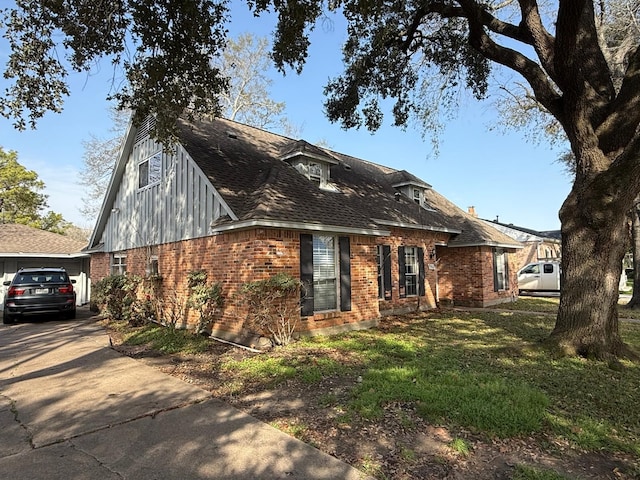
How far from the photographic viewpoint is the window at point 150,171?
12000 mm

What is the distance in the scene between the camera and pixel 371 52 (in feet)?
34.8

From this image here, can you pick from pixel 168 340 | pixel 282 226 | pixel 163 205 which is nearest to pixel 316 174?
pixel 282 226

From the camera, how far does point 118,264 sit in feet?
48.6

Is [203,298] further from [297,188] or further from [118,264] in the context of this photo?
[118,264]

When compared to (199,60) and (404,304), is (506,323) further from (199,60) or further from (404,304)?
(199,60)

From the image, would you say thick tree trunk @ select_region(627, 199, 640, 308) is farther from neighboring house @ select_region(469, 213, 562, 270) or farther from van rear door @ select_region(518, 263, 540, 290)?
neighboring house @ select_region(469, 213, 562, 270)

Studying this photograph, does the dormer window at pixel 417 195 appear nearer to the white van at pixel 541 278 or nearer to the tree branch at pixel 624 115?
the tree branch at pixel 624 115

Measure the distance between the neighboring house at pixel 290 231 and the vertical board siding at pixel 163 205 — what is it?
2.0 inches

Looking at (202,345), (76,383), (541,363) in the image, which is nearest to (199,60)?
(202,345)

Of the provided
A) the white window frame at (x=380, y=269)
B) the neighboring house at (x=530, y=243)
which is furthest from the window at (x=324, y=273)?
the neighboring house at (x=530, y=243)

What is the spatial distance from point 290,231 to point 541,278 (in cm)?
1881

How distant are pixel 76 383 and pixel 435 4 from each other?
10.5 m

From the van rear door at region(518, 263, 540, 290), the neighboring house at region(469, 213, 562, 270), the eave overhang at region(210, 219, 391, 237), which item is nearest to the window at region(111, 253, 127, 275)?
the eave overhang at region(210, 219, 391, 237)

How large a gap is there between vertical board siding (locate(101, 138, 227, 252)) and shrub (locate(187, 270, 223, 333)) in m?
1.15
